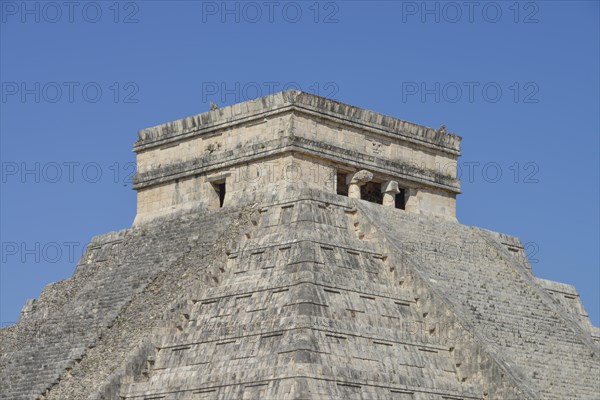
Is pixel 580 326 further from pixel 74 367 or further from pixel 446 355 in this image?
pixel 74 367

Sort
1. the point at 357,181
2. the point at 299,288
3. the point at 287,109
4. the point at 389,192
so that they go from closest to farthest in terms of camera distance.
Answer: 1. the point at 299,288
2. the point at 287,109
3. the point at 357,181
4. the point at 389,192

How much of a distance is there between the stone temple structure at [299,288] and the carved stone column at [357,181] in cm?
3

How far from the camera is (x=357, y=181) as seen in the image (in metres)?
29.3

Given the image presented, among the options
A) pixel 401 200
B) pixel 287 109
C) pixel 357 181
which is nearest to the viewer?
pixel 287 109

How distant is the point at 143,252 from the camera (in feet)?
96.8

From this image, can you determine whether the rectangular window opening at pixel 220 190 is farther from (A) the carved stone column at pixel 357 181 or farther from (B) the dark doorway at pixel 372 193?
(B) the dark doorway at pixel 372 193

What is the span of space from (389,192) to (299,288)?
5898 millimetres

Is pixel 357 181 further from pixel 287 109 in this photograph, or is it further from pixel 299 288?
pixel 299 288

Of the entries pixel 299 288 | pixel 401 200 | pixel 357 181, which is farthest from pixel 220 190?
pixel 299 288

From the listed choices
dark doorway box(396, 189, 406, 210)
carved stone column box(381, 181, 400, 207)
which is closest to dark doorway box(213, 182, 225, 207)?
carved stone column box(381, 181, 400, 207)

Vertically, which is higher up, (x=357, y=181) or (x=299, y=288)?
(x=357, y=181)

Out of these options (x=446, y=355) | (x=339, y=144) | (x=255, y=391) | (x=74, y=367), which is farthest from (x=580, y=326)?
(x=74, y=367)

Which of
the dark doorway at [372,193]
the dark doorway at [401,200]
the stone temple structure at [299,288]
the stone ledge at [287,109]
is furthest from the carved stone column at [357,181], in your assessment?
the dark doorway at [401,200]

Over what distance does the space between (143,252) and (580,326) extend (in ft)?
28.7
